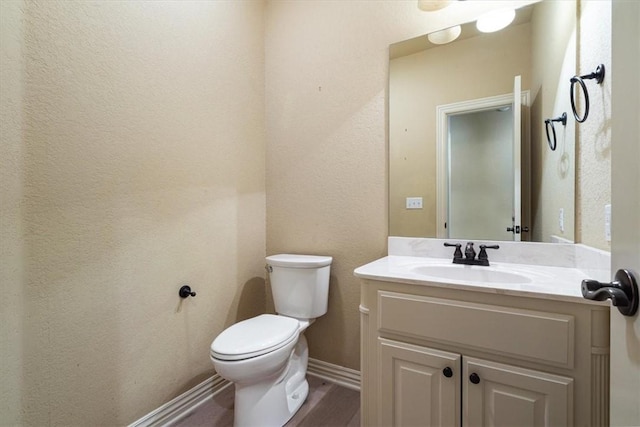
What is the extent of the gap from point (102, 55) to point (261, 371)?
5.04 ft

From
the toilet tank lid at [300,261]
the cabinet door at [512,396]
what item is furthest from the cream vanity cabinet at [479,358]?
the toilet tank lid at [300,261]

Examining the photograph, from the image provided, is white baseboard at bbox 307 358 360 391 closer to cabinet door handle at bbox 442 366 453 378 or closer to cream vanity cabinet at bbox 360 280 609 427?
cream vanity cabinet at bbox 360 280 609 427

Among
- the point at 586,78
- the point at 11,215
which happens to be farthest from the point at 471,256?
the point at 11,215

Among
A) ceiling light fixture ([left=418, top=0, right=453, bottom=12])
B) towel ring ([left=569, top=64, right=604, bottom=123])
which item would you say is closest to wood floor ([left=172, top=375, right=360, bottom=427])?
towel ring ([left=569, top=64, right=604, bottom=123])

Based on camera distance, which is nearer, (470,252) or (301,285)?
(470,252)

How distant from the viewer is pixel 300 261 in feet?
5.63

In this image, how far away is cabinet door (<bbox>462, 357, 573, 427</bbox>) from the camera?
88 centimetres

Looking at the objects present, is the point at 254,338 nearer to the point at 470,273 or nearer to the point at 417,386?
the point at 417,386

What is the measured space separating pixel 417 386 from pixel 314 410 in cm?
75

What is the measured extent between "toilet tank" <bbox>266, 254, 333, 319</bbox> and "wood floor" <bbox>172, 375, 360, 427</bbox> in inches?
18.1

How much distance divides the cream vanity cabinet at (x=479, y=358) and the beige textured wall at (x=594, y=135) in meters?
0.38

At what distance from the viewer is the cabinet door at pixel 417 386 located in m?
1.03

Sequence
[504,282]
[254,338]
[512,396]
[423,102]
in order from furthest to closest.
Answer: [423,102] → [254,338] → [504,282] → [512,396]

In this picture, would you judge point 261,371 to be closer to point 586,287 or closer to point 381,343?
point 381,343
